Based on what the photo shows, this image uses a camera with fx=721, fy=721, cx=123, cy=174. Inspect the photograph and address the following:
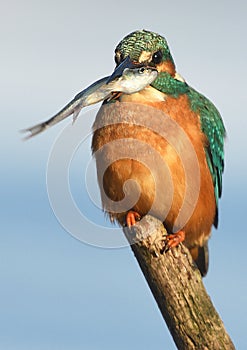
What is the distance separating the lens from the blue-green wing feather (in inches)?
250

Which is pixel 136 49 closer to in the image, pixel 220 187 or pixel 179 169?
pixel 179 169

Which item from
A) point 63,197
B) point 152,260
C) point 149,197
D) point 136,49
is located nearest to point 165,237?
point 152,260

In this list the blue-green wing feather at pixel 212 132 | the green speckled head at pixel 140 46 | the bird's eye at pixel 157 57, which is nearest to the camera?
the green speckled head at pixel 140 46

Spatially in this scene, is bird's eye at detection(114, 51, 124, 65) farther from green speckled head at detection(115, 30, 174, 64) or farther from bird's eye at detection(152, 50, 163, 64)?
bird's eye at detection(152, 50, 163, 64)

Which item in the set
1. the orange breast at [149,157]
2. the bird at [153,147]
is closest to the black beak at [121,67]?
the bird at [153,147]

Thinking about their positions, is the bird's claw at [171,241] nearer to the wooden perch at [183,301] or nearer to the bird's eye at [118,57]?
the wooden perch at [183,301]

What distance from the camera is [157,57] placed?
240 inches

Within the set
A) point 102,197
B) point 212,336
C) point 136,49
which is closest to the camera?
point 212,336

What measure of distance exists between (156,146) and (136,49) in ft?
2.62

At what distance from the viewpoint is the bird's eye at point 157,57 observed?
604cm

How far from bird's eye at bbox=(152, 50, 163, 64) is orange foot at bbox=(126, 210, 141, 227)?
1286 millimetres

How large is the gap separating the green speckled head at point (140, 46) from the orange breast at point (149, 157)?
1.04ft

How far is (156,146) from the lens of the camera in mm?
5863

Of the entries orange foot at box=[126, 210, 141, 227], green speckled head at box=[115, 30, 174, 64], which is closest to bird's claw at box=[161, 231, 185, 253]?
orange foot at box=[126, 210, 141, 227]
